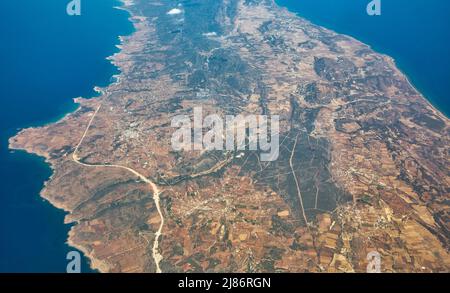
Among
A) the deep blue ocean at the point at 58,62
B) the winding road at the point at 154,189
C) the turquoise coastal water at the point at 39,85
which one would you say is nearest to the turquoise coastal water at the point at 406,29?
the deep blue ocean at the point at 58,62

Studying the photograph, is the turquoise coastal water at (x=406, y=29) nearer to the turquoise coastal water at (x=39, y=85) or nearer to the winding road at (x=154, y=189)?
the winding road at (x=154, y=189)

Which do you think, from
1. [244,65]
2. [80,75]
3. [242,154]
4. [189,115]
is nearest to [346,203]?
[242,154]

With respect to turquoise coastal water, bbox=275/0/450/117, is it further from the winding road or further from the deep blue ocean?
the winding road

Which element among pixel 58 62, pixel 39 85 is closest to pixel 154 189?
pixel 39 85

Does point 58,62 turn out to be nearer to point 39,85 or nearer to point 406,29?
point 39,85

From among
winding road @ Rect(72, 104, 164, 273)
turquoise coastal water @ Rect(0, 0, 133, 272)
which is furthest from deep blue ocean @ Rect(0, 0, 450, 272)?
winding road @ Rect(72, 104, 164, 273)

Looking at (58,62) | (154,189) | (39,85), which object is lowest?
(154,189)

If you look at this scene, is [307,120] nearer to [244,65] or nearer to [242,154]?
[242,154]
